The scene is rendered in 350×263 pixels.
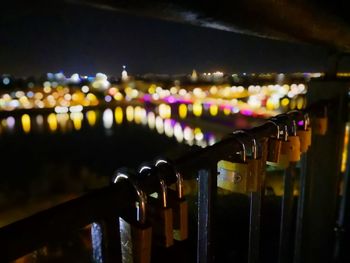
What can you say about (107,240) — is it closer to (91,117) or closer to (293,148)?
(293,148)

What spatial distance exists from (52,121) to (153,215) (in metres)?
68.3

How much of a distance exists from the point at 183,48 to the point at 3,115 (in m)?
73.3

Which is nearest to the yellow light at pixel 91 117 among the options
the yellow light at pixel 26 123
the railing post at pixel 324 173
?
the yellow light at pixel 26 123

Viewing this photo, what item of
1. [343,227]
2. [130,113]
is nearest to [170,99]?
[130,113]

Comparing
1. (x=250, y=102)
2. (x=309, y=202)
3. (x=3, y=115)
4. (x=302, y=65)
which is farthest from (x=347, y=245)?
(x=3, y=115)

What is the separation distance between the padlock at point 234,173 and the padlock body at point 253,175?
14mm

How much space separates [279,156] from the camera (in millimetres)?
1405

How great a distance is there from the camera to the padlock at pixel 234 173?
110 cm

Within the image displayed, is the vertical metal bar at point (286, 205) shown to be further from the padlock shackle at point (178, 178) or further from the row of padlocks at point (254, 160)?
the padlock shackle at point (178, 178)

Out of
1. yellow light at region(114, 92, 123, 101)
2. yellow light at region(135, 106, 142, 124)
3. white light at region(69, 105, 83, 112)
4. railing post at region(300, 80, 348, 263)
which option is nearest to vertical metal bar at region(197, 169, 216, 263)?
railing post at region(300, 80, 348, 263)

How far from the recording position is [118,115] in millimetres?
70750

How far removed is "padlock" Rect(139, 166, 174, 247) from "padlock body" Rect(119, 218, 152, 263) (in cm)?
5

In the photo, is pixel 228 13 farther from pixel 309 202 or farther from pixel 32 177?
pixel 32 177

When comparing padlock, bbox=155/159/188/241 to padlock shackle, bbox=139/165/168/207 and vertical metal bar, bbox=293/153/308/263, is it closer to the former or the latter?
padlock shackle, bbox=139/165/168/207
